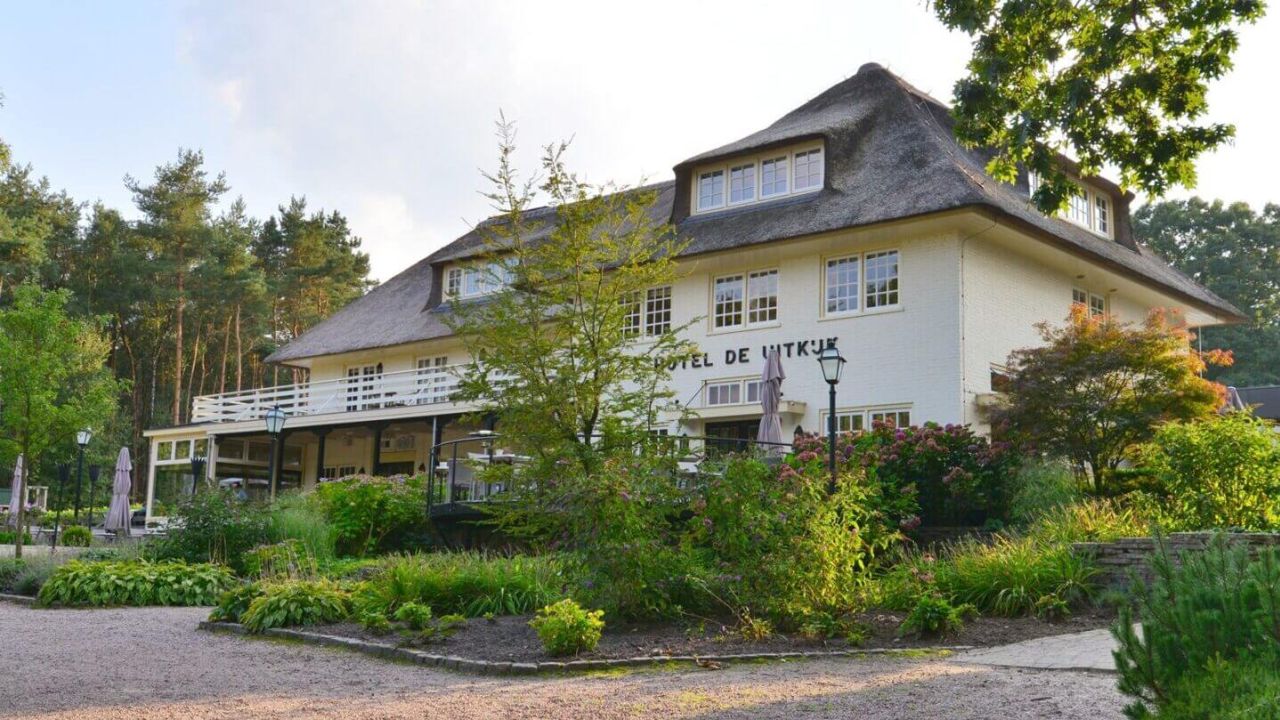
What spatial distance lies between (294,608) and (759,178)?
16.3 metres

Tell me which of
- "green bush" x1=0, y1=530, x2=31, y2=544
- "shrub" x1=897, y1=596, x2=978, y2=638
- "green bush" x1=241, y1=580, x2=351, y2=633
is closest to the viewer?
"shrub" x1=897, y1=596, x2=978, y2=638

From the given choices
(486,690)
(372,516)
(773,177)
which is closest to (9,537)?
(372,516)

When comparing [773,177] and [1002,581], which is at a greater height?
[773,177]

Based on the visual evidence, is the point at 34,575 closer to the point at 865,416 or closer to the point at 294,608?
the point at 294,608

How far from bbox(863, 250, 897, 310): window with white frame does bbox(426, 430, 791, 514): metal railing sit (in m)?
3.83

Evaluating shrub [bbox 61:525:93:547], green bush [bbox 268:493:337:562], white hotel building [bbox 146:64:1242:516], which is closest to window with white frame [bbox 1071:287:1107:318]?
white hotel building [bbox 146:64:1242:516]

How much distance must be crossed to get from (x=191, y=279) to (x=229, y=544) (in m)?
41.1

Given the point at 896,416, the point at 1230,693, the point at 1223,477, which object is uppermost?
the point at 896,416

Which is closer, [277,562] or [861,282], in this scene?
[277,562]

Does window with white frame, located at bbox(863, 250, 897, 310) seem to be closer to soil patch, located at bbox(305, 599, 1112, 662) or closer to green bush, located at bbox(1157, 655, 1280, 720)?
soil patch, located at bbox(305, 599, 1112, 662)

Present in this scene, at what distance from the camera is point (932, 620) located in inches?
378

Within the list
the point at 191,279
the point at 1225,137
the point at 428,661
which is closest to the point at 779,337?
the point at 1225,137

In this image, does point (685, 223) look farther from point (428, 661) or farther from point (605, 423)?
point (428, 661)

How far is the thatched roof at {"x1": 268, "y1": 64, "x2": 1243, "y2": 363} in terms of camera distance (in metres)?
21.5
